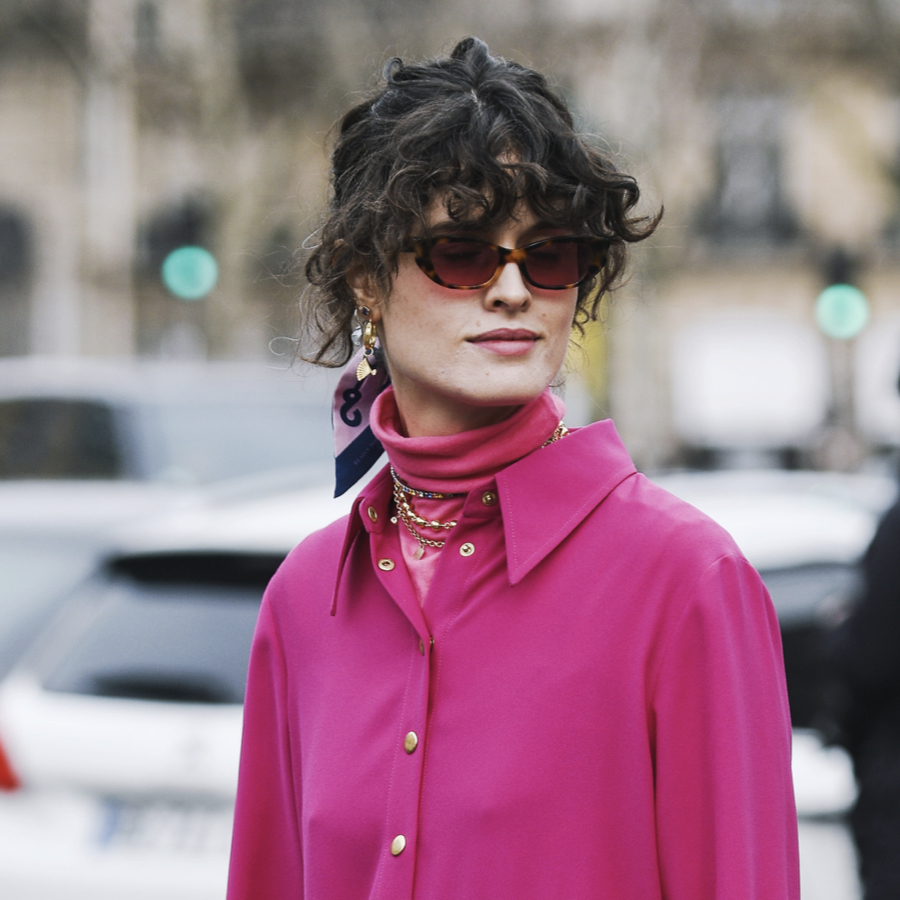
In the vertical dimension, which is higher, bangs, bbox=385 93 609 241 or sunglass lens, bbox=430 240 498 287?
bangs, bbox=385 93 609 241

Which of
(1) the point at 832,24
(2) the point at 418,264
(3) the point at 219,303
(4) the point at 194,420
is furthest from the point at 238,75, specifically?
(2) the point at 418,264

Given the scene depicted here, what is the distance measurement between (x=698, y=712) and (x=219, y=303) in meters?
20.5

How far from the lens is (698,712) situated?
1.68 m

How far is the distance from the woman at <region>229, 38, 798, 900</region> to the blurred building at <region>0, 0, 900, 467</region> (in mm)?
17895

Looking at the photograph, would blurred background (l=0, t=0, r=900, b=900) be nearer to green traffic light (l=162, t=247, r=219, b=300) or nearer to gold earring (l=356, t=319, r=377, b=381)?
green traffic light (l=162, t=247, r=219, b=300)

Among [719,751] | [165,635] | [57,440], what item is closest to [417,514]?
[719,751]

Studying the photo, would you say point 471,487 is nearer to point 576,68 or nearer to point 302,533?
point 302,533

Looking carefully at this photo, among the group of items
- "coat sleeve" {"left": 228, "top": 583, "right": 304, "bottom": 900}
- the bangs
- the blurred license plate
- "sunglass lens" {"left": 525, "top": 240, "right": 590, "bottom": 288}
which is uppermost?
the bangs

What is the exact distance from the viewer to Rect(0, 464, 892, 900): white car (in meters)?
3.55

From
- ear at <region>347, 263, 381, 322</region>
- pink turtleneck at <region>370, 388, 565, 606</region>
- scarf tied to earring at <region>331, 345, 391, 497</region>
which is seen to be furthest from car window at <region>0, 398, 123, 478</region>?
pink turtleneck at <region>370, 388, 565, 606</region>

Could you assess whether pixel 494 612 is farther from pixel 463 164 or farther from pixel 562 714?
pixel 463 164

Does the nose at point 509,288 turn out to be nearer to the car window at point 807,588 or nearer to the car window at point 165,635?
the car window at point 165,635

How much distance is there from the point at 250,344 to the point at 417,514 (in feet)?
82.4

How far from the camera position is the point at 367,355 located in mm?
2182
